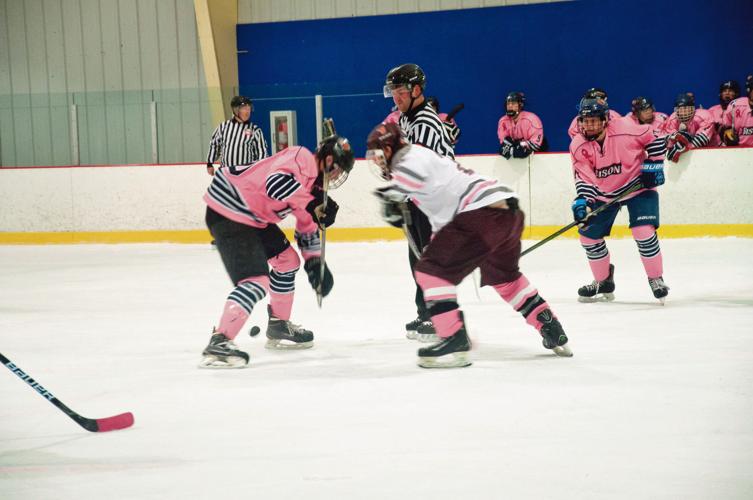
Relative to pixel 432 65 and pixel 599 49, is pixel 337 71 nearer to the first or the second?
pixel 432 65

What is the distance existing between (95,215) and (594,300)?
5.94 m

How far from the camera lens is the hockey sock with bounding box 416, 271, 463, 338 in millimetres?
3551

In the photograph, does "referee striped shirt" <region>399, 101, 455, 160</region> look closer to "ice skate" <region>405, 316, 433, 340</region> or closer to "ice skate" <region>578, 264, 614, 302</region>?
"ice skate" <region>405, 316, 433, 340</region>

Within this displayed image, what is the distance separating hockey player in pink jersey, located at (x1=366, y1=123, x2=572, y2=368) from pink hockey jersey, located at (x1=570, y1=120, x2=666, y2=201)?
71.9 inches

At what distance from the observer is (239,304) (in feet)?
12.3

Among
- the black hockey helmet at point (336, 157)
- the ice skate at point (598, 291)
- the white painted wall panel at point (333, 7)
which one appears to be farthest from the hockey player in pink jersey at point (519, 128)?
the black hockey helmet at point (336, 157)

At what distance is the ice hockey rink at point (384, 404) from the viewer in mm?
2297

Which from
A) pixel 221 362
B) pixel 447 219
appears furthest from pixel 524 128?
pixel 221 362

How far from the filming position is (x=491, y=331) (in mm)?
4465

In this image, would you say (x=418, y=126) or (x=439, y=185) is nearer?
(x=439, y=185)

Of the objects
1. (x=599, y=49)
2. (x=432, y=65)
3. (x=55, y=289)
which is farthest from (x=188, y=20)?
(x=55, y=289)

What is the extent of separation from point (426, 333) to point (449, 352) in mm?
682

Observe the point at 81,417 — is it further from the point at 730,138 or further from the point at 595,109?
the point at 730,138

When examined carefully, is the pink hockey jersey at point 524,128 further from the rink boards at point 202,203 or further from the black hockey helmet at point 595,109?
the black hockey helmet at point 595,109
